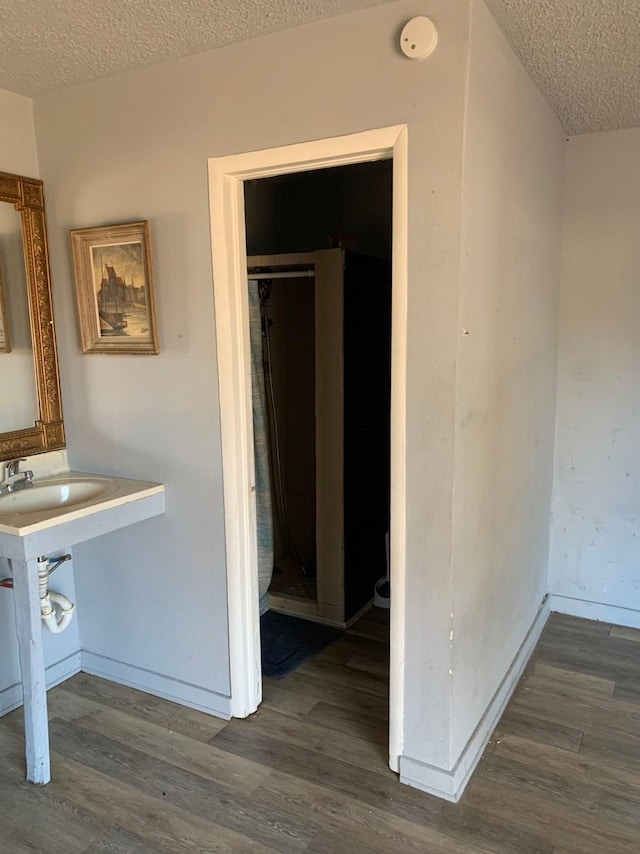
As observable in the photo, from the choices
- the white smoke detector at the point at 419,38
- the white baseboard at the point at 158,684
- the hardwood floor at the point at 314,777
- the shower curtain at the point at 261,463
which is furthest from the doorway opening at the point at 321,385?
the white smoke detector at the point at 419,38

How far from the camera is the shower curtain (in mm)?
2969

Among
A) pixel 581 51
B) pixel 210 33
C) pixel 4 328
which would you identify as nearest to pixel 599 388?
pixel 581 51

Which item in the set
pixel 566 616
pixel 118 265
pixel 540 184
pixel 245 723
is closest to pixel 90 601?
pixel 245 723

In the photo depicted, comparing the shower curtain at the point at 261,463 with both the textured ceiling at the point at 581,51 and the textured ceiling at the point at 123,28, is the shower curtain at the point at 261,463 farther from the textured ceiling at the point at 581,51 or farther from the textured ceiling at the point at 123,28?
the textured ceiling at the point at 581,51

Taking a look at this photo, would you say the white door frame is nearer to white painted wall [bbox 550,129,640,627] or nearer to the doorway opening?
the doorway opening

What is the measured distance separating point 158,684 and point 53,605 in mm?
526

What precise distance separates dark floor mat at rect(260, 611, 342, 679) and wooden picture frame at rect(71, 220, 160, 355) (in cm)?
145

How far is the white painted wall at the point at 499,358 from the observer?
1846 mm

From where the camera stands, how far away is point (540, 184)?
2.55 meters

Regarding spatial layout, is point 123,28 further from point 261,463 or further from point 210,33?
point 261,463

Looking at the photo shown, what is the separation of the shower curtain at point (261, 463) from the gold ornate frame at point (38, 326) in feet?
2.80

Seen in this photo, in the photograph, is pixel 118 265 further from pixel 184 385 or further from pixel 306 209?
pixel 306 209

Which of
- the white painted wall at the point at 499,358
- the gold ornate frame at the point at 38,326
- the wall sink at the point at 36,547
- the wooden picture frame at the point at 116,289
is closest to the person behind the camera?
the white painted wall at the point at 499,358

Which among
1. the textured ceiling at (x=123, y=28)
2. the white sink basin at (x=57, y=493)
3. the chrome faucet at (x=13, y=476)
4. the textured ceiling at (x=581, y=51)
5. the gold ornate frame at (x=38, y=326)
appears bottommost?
the white sink basin at (x=57, y=493)
